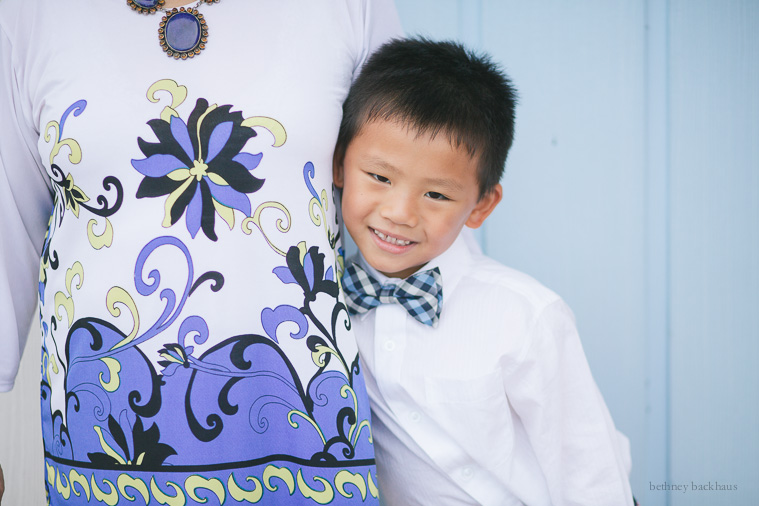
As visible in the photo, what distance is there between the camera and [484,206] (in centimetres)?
110

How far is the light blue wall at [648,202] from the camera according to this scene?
56.1 inches

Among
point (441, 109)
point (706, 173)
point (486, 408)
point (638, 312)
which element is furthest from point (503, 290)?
point (706, 173)

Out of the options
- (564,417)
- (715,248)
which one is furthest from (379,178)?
(715,248)

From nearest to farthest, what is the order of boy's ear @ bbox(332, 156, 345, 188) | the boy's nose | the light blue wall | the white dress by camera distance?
the white dress, the boy's nose, boy's ear @ bbox(332, 156, 345, 188), the light blue wall

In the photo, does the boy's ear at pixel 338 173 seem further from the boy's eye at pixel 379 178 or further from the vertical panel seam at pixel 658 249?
the vertical panel seam at pixel 658 249

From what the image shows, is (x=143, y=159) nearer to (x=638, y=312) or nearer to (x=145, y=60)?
(x=145, y=60)

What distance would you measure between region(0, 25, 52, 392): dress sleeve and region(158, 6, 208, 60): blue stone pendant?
23 cm

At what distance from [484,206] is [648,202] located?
58 centimetres

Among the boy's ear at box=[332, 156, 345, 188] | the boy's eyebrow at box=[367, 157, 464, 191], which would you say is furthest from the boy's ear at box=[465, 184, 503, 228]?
the boy's ear at box=[332, 156, 345, 188]

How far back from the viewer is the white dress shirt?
0.99 meters

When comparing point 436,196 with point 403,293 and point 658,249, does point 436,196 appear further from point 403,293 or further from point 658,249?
point 658,249

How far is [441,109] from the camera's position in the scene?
0.97 meters

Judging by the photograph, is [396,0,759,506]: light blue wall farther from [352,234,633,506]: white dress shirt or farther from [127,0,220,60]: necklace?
[127,0,220,60]: necklace

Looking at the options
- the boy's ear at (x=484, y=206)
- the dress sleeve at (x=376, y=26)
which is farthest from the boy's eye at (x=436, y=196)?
the dress sleeve at (x=376, y=26)
